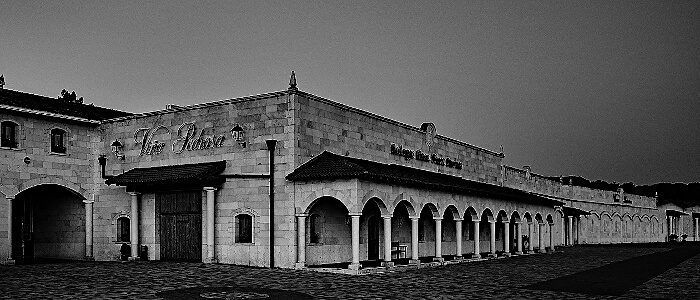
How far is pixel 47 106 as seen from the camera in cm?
3125

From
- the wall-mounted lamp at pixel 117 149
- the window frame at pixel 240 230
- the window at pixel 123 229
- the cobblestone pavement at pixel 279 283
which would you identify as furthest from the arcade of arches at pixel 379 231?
the wall-mounted lamp at pixel 117 149

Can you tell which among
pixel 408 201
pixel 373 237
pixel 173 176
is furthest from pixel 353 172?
pixel 173 176

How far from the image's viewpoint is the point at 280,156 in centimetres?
2712

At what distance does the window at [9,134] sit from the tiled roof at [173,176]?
4051 mm

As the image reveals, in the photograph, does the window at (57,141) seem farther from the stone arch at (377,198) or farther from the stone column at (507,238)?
the stone column at (507,238)

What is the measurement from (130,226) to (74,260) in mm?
3408

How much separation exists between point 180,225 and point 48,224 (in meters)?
8.33

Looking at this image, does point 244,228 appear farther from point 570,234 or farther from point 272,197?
point 570,234

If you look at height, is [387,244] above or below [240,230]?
below

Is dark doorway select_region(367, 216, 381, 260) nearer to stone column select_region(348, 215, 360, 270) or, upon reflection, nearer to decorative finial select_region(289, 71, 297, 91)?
stone column select_region(348, 215, 360, 270)

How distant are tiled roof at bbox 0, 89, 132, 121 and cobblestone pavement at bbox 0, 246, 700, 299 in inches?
279

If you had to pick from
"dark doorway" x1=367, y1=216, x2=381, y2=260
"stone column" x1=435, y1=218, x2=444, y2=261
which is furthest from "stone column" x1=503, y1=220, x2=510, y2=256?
"dark doorway" x1=367, y1=216, x2=381, y2=260

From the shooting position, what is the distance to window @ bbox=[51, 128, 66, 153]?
102 feet

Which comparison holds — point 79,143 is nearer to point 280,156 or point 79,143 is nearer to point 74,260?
point 74,260
